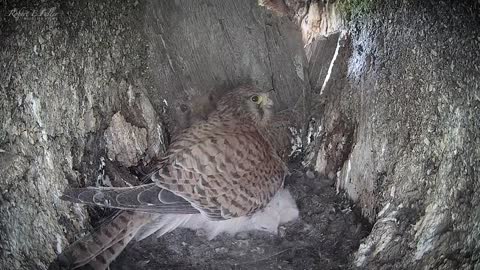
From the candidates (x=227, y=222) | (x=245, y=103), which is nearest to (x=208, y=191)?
(x=227, y=222)

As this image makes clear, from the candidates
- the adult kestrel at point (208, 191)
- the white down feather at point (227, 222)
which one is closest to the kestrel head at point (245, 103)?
the adult kestrel at point (208, 191)

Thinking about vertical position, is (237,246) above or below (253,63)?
below

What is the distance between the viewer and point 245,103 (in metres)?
2.79

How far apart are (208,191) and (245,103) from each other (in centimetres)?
65

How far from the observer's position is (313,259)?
213 centimetres

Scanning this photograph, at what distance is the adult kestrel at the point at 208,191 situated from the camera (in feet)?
6.85

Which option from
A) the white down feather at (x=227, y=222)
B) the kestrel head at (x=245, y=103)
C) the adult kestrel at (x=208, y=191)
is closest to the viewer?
the adult kestrel at (x=208, y=191)

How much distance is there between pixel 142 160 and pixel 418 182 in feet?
4.24

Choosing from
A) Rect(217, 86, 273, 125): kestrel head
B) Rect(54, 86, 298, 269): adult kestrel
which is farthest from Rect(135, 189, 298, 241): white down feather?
Rect(217, 86, 273, 125): kestrel head

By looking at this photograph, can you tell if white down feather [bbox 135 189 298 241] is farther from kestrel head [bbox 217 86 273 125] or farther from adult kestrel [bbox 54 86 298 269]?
kestrel head [bbox 217 86 273 125]

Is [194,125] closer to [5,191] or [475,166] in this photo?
[5,191]

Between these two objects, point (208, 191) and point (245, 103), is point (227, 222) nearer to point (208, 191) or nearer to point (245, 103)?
point (208, 191)

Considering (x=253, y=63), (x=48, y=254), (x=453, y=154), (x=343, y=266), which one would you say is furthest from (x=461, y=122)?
(x=48, y=254)

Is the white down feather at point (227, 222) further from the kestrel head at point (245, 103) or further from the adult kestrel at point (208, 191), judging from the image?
the kestrel head at point (245, 103)
